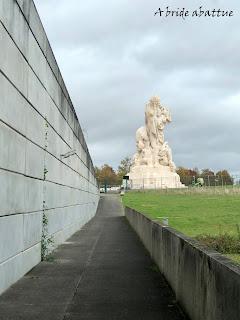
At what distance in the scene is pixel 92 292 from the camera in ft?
30.2

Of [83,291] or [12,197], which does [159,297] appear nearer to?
[83,291]

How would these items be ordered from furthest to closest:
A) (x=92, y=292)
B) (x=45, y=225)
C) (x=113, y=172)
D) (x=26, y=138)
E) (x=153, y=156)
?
(x=113, y=172), (x=153, y=156), (x=45, y=225), (x=26, y=138), (x=92, y=292)

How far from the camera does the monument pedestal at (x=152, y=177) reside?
299ft

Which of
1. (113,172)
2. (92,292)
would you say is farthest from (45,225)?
(113,172)

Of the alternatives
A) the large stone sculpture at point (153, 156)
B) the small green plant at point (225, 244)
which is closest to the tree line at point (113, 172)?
the large stone sculpture at point (153, 156)

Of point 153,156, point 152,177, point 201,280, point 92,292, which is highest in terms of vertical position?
point 153,156

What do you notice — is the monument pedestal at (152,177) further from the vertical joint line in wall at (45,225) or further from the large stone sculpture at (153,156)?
the vertical joint line in wall at (45,225)

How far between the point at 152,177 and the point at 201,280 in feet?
282

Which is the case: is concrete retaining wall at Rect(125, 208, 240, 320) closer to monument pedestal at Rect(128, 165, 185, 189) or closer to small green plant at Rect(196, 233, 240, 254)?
small green plant at Rect(196, 233, 240, 254)

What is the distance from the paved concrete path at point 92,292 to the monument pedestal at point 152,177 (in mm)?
76741

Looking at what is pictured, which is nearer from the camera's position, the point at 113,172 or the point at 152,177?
the point at 152,177

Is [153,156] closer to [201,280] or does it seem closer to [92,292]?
[92,292]

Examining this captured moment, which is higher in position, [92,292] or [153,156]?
[153,156]

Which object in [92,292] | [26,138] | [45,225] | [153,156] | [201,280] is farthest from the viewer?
[153,156]
